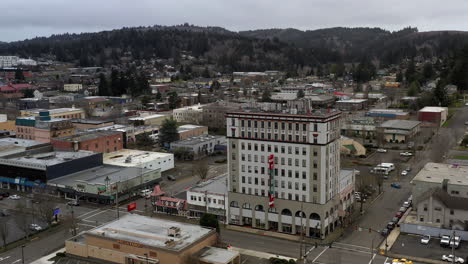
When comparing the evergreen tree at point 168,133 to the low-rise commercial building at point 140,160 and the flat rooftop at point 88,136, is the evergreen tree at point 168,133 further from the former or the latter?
the low-rise commercial building at point 140,160

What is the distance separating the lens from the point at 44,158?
119 feet

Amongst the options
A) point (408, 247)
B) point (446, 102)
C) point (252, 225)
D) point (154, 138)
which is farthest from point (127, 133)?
point (446, 102)

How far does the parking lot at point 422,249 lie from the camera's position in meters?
22.6

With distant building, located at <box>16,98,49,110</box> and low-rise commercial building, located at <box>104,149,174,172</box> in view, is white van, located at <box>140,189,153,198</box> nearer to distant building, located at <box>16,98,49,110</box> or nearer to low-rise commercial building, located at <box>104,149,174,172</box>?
low-rise commercial building, located at <box>104,149,174,172</box>

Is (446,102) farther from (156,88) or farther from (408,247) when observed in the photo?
(156,88)

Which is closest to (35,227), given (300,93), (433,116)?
(433,116)

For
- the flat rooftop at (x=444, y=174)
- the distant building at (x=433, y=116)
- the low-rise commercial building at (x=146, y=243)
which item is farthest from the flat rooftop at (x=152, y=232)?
the distant building at (x=433, y=116)

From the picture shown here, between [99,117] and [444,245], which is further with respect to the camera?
[99,117]

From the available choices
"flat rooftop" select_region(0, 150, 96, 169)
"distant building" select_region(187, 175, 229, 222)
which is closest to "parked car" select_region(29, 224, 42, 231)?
"flat rooftop" select_region(0, 150, 96, 169)

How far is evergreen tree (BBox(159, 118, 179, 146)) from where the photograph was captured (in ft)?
156

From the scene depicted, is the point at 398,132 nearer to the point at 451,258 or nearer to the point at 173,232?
the point at 451,258

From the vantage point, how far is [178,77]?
378 ft

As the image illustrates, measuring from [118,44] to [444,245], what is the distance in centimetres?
15382

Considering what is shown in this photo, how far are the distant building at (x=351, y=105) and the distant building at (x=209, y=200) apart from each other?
4542 cm
